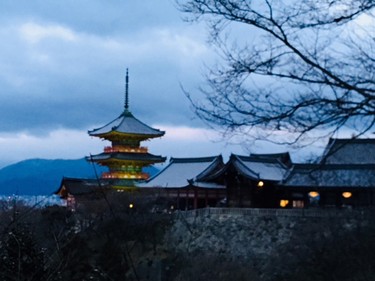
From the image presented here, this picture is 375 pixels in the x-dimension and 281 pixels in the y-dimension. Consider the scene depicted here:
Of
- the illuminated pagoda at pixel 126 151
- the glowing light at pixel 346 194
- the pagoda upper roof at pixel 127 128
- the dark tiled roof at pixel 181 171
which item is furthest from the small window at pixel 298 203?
the pagoda upper roof at pixel 127 128

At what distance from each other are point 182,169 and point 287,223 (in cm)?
1061

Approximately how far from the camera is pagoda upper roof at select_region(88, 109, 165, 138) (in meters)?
34.1

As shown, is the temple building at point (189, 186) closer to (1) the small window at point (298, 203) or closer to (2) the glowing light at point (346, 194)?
(1) the small window at point (298, 203)

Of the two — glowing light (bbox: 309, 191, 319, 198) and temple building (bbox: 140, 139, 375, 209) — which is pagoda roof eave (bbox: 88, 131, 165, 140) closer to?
temple building (bbox: 140, 139, 375, 209)

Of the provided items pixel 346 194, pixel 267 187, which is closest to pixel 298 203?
pixel 267 187

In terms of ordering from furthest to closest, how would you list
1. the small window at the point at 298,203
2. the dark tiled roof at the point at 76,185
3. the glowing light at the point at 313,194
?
1. the dark tiled roof at the point at 76,185
2. the small window at the point at 298,203
3. the glowing light at the point at 313,194

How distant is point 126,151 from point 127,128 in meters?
Result: 1.34

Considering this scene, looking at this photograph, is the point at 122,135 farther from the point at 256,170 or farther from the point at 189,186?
the point at 256,170

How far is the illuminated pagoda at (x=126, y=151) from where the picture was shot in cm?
3300

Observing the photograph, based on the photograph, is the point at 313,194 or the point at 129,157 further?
the point at 129,157

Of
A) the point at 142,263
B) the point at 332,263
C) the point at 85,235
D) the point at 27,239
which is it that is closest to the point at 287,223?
the point at 332,263

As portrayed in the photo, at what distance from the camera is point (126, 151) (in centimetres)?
3394

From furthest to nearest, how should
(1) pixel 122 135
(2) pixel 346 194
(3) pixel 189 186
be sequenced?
(1) pixel 122 135 → (3) pixel 189 186 → (2) pixel 346 194

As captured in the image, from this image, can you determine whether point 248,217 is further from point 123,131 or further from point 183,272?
point 123,131
